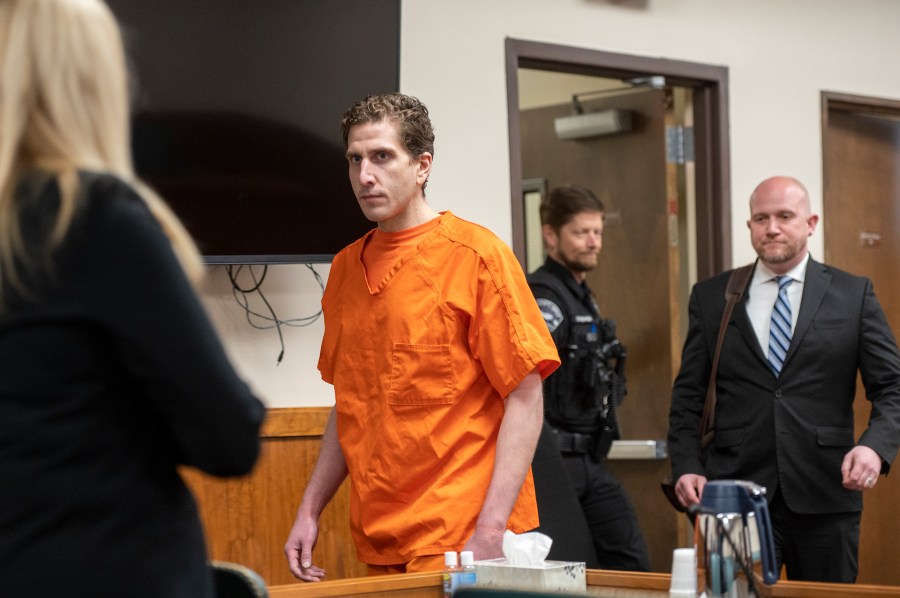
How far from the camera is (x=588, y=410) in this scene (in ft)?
15.1

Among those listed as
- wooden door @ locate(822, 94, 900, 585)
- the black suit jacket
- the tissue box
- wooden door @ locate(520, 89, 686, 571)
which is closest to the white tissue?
the tissue box

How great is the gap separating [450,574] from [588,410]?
241 centimetres

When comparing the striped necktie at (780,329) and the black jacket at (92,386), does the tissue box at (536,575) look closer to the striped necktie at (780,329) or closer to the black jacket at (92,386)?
the black jacket at (92,386)

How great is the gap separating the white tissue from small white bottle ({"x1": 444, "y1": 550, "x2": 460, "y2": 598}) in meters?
0.10

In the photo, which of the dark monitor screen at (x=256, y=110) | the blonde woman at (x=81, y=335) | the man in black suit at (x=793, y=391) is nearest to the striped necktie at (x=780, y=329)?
the man in black suit at (x=793, y=391)

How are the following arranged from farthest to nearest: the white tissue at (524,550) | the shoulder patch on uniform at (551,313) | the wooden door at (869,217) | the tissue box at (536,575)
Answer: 1. the wooden door at (869,217)
2. the shoulder patch on uniform at (551,313)
3. the white tissue at (524,550)
4. the tissue box at (536,575)

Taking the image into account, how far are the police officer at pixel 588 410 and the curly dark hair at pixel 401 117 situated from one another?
1793mm

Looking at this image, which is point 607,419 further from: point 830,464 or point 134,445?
point 134,445

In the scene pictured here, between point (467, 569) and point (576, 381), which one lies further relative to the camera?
point (576, 381)

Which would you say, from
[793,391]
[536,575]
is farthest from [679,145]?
[536,575]

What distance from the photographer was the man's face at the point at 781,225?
12.9 feet

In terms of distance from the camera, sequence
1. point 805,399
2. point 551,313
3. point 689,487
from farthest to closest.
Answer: point 551,313
point 805,399
point 689,487

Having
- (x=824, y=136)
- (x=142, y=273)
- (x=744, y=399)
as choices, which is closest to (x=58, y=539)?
(x=142, y=273)

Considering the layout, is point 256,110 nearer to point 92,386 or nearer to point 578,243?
point 578,243
